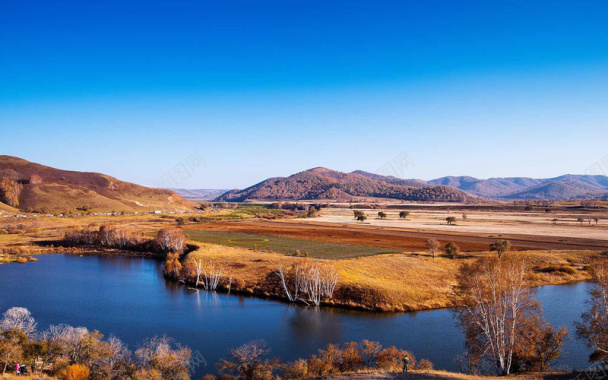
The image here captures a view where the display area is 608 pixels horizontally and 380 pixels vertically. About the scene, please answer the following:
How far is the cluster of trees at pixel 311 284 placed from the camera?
2002 inches

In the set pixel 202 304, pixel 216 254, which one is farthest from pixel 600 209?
pixel 202 304

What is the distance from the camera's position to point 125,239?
100438 millimetres

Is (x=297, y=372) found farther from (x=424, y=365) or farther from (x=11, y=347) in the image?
(x=11, y=347)

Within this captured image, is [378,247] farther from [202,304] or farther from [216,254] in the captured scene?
[202,304]

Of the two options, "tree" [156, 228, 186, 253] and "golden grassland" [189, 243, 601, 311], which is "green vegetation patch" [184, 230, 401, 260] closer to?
"golden grassland" [189, 243, 601, 311]

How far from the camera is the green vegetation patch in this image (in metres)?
79.9

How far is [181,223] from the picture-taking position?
143375 millimetres

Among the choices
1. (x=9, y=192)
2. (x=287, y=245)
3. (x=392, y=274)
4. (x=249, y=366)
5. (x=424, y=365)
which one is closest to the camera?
(x=249, y=366)

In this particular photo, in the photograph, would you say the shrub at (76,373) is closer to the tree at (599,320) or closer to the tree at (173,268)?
the tree at (599,320)

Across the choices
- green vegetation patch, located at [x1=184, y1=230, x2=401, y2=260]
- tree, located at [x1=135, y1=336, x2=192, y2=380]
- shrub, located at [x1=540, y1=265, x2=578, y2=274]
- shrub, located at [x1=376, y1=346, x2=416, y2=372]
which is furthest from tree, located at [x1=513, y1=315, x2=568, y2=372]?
green vegetation patch, located at [x1=184, y1=230, x2=401, y2=260]

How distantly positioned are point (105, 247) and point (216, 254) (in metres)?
45.2

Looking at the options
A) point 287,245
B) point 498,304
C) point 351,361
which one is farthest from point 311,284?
point 287,245

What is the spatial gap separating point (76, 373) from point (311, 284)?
3089 cm

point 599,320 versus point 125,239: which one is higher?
point 599,320
